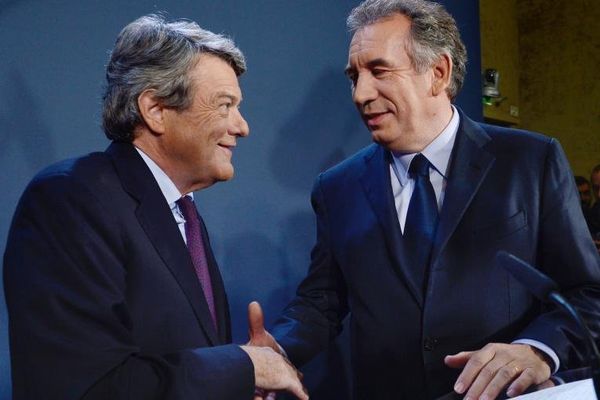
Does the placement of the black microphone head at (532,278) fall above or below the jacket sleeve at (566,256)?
above

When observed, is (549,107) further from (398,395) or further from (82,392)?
(82,392)

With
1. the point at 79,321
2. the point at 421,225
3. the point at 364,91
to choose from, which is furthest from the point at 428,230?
the point at 79,321

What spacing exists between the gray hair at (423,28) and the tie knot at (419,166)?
202mm

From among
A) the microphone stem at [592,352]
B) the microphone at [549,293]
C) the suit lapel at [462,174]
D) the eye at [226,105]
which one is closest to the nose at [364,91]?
the suit lapel at [462,174]

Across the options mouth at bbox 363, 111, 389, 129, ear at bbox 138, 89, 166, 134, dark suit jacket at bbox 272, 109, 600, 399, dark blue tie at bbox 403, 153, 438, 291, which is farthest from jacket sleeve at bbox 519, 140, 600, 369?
ear at bbox 138, 89, 166, 134

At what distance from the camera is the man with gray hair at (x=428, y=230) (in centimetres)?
155

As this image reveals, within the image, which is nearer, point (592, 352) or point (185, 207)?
point (592, 352)

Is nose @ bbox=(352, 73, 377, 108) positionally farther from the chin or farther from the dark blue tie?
the chin

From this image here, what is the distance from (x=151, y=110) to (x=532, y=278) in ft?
2.79

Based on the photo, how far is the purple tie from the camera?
4.83ft

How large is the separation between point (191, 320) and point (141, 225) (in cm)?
20

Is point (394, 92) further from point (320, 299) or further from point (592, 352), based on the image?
point (592, 352)

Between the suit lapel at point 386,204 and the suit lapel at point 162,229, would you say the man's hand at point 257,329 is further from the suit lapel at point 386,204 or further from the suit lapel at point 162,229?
the suit lapel at point 386,204

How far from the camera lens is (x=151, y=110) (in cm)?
144
